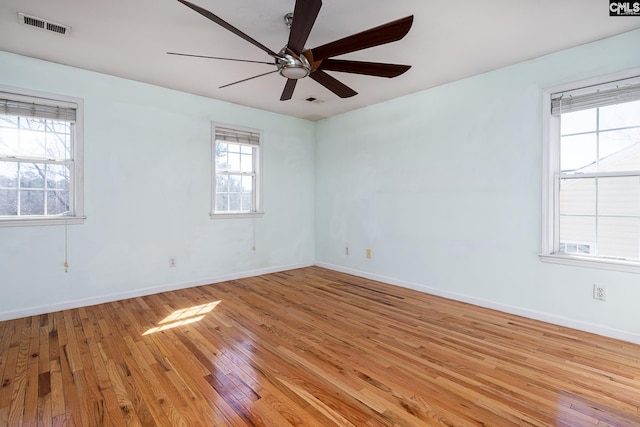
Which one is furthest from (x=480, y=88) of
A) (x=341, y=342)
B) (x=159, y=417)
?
(x=159, y=417)

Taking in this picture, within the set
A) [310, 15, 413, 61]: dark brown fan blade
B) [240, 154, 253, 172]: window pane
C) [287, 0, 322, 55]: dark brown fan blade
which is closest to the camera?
[287, 0, 322, 55]: dark brown fan blade

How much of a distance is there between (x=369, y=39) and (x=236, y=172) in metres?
3.20

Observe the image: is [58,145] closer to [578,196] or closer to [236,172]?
[236,172]

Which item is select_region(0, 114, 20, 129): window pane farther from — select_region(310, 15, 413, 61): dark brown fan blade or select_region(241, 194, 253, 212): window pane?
select_region(310, 15, 413, 61): dark brown fan blade

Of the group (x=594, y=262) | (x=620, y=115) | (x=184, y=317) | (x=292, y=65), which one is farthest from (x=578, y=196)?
(x=184, y=317)

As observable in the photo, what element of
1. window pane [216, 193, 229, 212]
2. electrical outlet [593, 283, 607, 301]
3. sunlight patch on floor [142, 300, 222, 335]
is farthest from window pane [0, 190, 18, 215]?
electrical outlet [593, 283, 607, 301]

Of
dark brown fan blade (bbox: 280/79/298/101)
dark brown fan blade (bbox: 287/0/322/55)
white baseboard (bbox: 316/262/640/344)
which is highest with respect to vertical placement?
dark brown fan blade (bbox: 280/79/298/101)

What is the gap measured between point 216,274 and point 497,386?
3659 millimetres

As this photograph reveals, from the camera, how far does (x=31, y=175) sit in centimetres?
331

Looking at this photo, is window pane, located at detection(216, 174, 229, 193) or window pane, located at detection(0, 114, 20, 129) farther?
window pane, located at detection(216, 174, 229, 193)

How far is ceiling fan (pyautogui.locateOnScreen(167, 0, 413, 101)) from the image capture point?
1785 millimetres

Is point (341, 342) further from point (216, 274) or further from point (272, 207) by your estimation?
point (272, 207)

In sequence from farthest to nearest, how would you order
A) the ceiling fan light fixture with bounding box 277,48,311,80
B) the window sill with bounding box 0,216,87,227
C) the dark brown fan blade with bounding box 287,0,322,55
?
the window sill with bounding box 0,216,87,227 → the ceiling fan light fixture with bounding box 277,48,311,80 → the dark brown fan blade with bounding box 287,0,322,55
